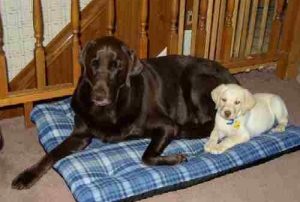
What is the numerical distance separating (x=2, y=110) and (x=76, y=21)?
810 mm

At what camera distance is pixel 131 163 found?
2.06 meters

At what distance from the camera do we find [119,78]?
1.96 meters

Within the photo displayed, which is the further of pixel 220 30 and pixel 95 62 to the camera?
pixel 220 30

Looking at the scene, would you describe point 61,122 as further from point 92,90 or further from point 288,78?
point 288,78

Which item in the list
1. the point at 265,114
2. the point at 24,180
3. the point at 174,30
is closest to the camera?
the point at 24,180

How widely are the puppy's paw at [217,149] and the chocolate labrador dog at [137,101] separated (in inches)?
5.7

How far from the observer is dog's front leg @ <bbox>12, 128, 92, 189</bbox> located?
6.54 feet

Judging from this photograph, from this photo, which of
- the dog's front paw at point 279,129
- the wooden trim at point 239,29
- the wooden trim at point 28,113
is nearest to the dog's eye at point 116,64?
the wooden trim at point 28,113

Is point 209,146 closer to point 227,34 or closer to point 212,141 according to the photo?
point 212,141

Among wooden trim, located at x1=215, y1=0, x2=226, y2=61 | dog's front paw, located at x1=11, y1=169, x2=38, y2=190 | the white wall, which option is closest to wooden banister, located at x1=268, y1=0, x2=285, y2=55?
wooden trim, located at x1=215, y1=0, x2=226, y2=61

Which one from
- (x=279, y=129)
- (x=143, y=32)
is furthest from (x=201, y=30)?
→ (x=279, y=129)

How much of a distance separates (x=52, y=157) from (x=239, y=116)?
2.67ft

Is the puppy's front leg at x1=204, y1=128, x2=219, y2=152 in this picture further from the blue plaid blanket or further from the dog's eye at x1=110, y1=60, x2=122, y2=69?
the dog's eye at x1=110, y1=60, x2=122, y2=69

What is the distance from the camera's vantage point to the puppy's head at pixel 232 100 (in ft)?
6.57
